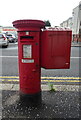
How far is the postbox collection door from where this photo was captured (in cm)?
218

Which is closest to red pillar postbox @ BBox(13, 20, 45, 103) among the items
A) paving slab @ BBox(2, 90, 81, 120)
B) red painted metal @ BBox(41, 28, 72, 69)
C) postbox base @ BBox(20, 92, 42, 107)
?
postbox base @ BBox(20, 92, 42, 107)

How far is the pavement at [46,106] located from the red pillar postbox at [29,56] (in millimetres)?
224

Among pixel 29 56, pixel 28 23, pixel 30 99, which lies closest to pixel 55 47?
pixel 29 56

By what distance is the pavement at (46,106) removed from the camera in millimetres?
2188

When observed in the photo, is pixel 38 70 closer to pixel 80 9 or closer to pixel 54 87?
pixel 54 87

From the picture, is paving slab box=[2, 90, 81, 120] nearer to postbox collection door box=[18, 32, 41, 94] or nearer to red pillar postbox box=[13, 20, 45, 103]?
red pillar postbox box=[13, 20, 45, 103]

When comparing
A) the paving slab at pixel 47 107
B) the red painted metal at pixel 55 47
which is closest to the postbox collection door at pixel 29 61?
the red painted metal at pixel 55 47

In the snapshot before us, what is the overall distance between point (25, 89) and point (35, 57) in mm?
643

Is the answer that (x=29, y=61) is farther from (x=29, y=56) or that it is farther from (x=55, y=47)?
(x=55, y=47)

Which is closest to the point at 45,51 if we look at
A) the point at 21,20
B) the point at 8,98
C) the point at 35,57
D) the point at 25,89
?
the point at 35,57

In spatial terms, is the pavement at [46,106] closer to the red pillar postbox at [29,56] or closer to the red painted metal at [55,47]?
the red pillar postbox at [29,56]

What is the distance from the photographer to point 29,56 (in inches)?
87.9

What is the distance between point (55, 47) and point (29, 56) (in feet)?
1.56

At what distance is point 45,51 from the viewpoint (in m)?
2.27
